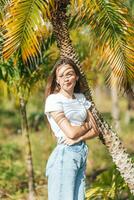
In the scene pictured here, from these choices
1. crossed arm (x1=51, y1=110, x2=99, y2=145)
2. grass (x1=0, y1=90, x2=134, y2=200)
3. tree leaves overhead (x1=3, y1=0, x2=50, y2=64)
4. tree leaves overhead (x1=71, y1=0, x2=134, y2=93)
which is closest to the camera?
crossed arm (x1=51, y1=110, x2=99, y2=145)

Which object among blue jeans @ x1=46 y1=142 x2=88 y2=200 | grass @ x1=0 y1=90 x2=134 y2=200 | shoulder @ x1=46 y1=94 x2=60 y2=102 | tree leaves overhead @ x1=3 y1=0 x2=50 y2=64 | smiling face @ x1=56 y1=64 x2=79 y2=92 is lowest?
grass @ x1=0 y1=90 x2=134 y2=200

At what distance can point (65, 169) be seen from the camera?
5824mm

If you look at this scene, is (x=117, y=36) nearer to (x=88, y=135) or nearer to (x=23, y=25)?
(x=23, y=25)

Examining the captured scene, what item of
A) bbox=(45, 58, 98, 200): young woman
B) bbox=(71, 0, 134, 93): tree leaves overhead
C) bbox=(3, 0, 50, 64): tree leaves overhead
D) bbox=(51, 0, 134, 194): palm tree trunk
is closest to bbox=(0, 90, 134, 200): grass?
bbox=(51, 0, 134, 194): palm tree trunk

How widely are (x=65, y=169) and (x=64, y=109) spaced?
0.59 m

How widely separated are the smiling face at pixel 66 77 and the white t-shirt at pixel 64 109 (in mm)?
101

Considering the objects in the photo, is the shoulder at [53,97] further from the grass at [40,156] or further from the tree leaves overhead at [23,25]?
the grass at [40,156]

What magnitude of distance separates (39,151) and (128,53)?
9000 millimetres

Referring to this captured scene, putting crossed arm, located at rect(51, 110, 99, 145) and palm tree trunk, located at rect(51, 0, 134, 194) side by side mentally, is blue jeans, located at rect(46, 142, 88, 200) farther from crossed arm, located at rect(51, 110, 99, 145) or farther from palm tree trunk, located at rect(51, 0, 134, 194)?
palm tree trunk, located at rect(51, 0, 134, 194)

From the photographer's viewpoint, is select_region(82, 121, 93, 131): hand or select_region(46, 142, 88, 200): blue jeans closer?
select_region(46, 142, 88, 200): blue jeans

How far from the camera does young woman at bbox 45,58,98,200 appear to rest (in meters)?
5.83

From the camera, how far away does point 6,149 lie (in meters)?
15.7

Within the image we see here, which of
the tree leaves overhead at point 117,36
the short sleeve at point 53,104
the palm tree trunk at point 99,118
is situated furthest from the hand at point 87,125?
the tree leaves overhead at point 117,36

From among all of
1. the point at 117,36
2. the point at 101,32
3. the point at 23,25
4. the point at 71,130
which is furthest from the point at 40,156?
the point at 71,130
